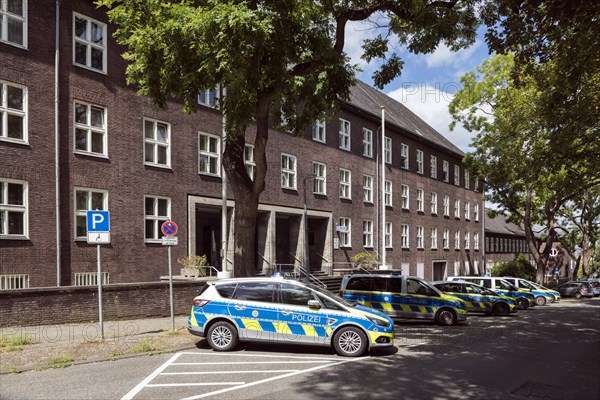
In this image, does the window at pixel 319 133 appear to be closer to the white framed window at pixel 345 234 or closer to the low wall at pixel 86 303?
the white framed window at pixel 345 234

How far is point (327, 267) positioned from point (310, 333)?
61.5 feet

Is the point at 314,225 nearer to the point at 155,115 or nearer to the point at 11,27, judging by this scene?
the point at 155,115

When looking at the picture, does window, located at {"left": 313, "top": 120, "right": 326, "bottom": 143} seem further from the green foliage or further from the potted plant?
the green foliage

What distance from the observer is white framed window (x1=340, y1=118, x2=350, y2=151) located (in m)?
32.2

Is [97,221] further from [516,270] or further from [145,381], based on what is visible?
[516,270]

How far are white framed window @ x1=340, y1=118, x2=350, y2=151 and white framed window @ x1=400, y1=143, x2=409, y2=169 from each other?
716 centimetres

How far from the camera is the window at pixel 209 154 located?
22.3 m

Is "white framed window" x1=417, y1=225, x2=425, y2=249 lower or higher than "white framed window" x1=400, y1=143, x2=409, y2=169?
lower

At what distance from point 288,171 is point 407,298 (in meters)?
11.8

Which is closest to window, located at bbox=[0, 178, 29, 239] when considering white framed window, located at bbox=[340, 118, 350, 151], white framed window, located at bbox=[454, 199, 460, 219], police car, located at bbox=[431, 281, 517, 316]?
police car, located at bbox=[431, 281, 517, 316]

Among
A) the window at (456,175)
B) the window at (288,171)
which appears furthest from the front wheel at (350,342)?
the window at (456,175)

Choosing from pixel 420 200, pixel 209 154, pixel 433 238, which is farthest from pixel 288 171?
pixel 433 238

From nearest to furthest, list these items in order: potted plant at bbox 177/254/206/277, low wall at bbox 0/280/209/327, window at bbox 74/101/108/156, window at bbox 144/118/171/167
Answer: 1. low wall at bbox 0/280/209/327
2. window at bbox 74/101/108/156
3. potted plant at bbox 177/254/206/277
4. window at bbox 144/118/171/167

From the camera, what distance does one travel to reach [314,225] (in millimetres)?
30875
